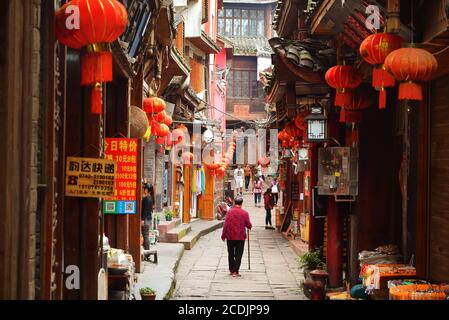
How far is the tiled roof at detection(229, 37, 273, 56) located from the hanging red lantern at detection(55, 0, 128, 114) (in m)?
50.2

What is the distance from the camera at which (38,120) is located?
6.94m

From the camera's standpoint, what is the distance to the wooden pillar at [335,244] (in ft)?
52.3

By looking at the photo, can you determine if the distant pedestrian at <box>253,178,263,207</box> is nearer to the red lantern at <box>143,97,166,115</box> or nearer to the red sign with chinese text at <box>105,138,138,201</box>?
the red lantern at <box>143,97,166,115</box>

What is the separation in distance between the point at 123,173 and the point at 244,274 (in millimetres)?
6730

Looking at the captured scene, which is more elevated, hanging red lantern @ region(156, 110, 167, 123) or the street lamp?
hanging red lantern @ region(156, 110, 167, 123)

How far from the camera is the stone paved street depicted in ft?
52.6

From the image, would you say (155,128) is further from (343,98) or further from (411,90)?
(411,90)

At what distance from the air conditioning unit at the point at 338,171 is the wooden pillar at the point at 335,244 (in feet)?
3.18

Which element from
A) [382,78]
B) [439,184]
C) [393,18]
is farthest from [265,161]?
[393,18]

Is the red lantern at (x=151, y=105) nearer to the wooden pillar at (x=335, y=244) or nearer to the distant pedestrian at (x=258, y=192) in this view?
the wooden pillar at (x=335, y=244)

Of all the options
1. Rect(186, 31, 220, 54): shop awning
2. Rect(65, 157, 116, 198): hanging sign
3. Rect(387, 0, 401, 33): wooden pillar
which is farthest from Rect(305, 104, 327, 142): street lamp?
Rect(186, 31, 220, 54): shop awning

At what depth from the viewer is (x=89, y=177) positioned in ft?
29.1
